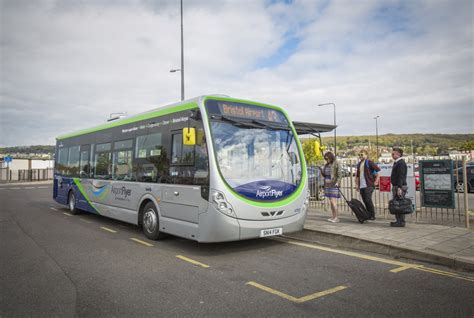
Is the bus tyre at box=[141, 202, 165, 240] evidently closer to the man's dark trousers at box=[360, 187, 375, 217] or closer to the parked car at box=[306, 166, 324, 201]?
the man's dark trousers at box=[360, 187, 375, 217]

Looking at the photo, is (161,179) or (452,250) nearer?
(452,250)

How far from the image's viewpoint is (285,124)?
23.8 ft

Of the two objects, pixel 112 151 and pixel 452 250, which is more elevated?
pixel 112 151

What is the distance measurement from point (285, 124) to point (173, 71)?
36.6 ft

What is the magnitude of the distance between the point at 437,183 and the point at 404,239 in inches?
95.1

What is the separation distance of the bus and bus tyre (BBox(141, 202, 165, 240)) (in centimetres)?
2

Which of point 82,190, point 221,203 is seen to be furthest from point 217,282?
point 82,190

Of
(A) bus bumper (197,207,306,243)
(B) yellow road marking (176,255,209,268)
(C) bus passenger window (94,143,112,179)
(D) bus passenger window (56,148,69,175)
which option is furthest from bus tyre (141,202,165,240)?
(D) bus passenger window (56,148,69,175)

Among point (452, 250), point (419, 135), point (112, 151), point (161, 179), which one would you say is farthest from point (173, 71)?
point (419, 135)

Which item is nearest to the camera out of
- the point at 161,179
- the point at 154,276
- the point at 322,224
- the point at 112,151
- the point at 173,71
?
the point at 154,276

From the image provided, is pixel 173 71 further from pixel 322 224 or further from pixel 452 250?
pixel 452 250

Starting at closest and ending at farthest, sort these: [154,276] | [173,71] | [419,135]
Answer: [154,276] < [173,71] < [419,135]

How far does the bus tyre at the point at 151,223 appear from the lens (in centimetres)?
735

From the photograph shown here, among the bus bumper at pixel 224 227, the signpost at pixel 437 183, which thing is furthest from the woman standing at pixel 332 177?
the bus bumper at pixel 224 227
